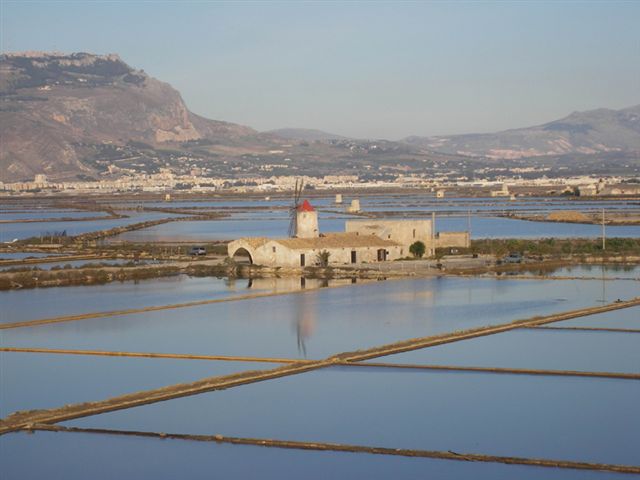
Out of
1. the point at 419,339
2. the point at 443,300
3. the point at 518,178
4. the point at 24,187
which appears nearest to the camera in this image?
the point at 419,339

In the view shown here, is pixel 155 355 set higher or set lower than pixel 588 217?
lower

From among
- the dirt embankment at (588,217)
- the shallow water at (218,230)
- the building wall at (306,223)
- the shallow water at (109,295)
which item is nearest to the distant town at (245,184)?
the dirt embankment at (588,217)

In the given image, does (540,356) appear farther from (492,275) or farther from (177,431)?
(492,275)

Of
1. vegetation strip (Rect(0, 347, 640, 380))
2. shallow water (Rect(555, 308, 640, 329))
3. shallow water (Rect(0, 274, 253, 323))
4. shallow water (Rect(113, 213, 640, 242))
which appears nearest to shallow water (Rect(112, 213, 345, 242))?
shallow water (Rect(113, 213, 640, 242))

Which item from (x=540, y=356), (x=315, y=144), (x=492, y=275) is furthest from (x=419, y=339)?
(x=315, y=144)

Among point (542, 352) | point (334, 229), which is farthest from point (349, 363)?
point (334, 229)

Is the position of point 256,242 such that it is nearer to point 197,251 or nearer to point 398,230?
point 398,230
